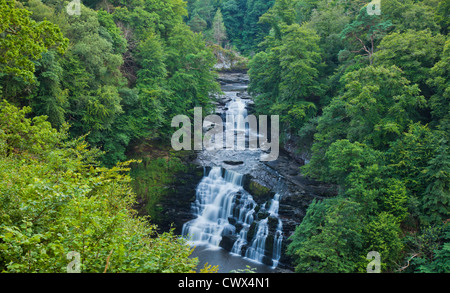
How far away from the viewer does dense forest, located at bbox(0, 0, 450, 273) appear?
5.59 meters

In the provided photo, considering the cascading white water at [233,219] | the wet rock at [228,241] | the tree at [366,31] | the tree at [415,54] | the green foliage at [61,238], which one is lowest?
the wet rock at [228,241]

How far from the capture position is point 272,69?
84.9 ft

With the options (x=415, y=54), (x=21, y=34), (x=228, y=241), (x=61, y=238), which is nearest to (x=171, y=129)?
(x=228, y=241)

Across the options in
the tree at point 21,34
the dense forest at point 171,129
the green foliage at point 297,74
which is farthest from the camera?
the green foliage at point 297,74

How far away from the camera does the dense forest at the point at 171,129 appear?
5.59 metres

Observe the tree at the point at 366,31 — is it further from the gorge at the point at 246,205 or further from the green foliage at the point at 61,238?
the green foliage at the point at 61,238

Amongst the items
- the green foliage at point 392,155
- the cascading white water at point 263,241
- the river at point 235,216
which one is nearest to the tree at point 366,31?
the green foliage at point 392,155

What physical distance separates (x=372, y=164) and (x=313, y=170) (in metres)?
4.13

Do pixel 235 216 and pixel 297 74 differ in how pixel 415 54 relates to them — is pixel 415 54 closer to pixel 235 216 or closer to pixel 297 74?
pixel 297 74

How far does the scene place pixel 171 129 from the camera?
24.8m

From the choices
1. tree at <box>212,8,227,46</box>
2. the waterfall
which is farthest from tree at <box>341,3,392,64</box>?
tree at <box>212,8,227,46</box>

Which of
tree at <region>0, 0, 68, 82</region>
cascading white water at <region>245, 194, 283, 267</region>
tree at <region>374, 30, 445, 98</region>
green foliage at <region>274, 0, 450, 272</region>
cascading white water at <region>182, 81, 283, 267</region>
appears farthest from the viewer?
cascading white water at <region>182, 81, 283, 267</region>

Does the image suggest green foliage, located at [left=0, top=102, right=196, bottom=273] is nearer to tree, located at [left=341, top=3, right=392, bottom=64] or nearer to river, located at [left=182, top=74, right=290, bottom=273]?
river, located at [left=182, top=74, right=290, bottom=273]
